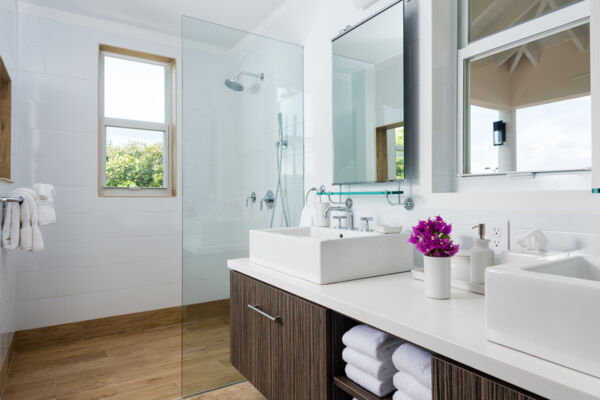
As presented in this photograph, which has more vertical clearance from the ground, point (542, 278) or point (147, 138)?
point (147, 138)

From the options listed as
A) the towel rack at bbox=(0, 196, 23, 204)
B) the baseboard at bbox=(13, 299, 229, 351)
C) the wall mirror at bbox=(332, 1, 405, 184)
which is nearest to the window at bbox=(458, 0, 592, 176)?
the wall mirror at bbox=(332, 1, 405, 184)

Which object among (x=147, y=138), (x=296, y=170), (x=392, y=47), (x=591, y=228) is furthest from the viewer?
(x=147, y=138)

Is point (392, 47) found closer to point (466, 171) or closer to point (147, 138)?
point (466, 171)

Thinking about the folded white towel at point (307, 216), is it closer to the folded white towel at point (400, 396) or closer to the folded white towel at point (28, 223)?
the folded white towel at point (400, 396)

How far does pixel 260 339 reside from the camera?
1.58 m

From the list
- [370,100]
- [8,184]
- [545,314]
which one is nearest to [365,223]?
[370,100]

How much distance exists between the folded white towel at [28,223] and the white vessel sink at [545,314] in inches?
86.3

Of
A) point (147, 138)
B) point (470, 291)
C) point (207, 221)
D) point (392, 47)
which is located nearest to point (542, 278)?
point (470, 291)

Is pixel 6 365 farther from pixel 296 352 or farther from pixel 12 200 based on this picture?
pixel 296 352

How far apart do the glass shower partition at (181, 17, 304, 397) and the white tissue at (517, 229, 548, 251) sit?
4.64 ft

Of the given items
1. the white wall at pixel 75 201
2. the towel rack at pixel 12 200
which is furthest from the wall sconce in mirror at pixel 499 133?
the white wall at pixel 75 201

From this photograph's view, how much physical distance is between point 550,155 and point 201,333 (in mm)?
1857

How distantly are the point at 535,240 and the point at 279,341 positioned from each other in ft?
3.14

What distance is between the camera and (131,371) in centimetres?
237
